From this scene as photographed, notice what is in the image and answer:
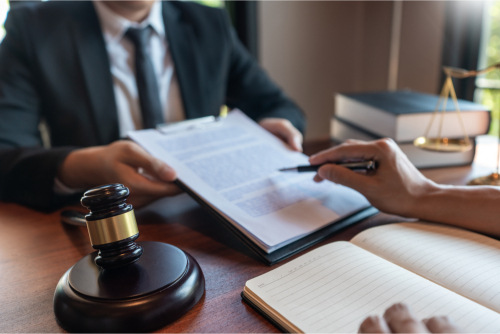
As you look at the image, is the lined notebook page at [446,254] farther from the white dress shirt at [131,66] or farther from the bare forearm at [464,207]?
the white dress shirt at [131,66]

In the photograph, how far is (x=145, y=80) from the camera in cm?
118

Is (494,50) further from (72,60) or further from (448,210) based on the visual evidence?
(72,60)

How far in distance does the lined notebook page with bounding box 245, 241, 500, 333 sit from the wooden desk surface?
0.04 m

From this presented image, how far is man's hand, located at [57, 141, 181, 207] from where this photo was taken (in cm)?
67

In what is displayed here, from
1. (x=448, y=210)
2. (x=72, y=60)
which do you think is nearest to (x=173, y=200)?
(x=448, y=210)

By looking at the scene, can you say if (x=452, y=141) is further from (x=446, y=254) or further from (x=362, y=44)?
(x=362, y=44)

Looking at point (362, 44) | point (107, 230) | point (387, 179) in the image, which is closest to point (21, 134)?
point (107, 230)

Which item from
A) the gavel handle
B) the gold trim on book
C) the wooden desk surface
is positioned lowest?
the wooden desk surface

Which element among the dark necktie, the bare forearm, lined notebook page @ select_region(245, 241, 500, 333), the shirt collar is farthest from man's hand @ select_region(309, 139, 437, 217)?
the shirt collar

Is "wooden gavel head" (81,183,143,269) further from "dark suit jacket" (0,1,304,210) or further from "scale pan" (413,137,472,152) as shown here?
"scale pan" (413,137,472,152)

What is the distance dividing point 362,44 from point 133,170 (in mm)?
2479

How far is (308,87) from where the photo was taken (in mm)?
2648

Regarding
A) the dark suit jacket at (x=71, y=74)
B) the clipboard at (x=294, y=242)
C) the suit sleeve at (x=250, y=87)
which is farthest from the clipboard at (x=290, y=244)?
the suit sleeve at (x=250, y=87)

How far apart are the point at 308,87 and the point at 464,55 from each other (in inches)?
39.6
